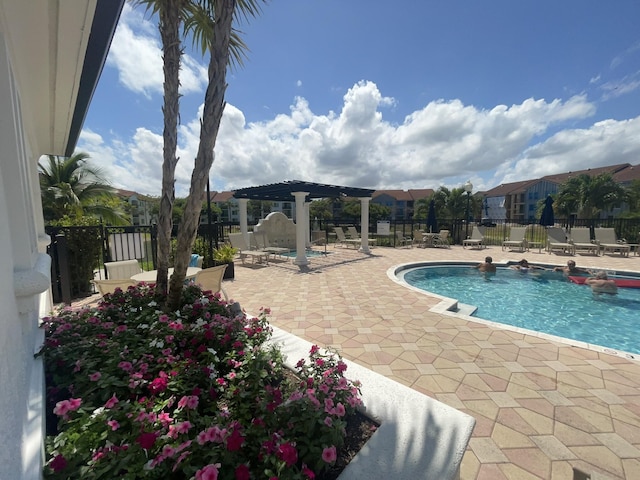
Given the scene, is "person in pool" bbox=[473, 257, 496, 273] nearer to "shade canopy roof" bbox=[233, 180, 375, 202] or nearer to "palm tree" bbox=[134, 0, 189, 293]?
"shade canopy roof" bbox=[233, 180, 375, 202]

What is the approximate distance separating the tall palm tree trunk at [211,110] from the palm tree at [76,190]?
8732mm

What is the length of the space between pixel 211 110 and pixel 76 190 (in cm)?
1027

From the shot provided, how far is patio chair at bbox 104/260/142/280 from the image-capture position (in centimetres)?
540

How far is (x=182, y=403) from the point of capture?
153 centimetres

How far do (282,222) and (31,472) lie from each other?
12811mm

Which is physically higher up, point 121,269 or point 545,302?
point 121,269

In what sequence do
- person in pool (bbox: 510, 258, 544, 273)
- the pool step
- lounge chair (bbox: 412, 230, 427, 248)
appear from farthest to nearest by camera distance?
lounge chair (bbox: 412, 230, 427, 248)
person in pool (bbox: 510, 258, 544, 273)
the pool step

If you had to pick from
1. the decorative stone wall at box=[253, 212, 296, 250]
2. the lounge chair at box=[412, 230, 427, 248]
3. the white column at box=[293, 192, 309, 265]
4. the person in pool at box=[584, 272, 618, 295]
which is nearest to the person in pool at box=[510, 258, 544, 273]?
the person in pool at box=[584, 272, 618, 295]

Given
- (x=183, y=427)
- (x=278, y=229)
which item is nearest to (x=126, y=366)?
(x=183, y=427)

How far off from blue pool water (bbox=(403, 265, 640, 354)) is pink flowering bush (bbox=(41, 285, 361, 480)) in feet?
17.7

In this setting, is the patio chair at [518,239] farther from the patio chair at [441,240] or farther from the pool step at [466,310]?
the pool step at [466,310]

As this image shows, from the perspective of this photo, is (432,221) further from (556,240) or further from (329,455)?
(329,455)

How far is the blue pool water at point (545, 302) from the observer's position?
16.6 ft

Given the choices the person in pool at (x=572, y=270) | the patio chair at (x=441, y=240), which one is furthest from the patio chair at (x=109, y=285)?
the patio chair at (x=441, y=240)
